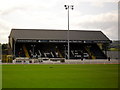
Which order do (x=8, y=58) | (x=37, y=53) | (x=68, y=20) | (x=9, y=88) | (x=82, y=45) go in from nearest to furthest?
(x=9, y=88)
(x=8, y=58)
(x=68, y=20)
(x=37, y=53)
(x=82, y=45)

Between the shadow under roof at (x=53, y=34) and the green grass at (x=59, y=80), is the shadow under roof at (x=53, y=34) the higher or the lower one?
the higher one

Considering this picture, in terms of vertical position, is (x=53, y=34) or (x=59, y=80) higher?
(x=53, y=34)

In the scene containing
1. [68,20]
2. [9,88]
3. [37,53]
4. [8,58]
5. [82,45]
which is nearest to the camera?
[9,88]

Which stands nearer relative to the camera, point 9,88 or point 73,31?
point 9,88

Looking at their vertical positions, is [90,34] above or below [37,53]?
above

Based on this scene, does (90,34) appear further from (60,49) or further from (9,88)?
(9,88)

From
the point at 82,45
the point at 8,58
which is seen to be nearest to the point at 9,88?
the point at 8,58

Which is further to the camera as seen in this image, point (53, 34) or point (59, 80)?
point (53, 34)

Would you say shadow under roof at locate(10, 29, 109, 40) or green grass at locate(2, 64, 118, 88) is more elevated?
shadow under roof at locate(10, 29, 109, 40)

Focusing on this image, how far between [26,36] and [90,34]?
19.8 m

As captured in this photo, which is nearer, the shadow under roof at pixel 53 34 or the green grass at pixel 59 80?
the green grass at pixel 59 80

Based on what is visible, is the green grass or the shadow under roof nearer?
the green grass

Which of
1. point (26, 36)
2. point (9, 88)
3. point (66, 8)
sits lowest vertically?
point (9, 88)

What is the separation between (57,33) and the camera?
82.4 meters
